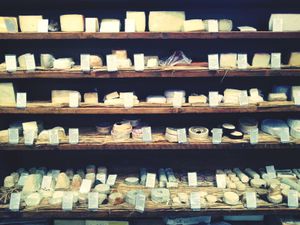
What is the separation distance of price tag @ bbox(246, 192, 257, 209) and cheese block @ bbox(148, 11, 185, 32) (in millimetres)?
1757

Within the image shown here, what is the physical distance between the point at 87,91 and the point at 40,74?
0.63m

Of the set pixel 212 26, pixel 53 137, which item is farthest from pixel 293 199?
pixel 53 137

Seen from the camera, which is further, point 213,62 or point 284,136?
point 284,136

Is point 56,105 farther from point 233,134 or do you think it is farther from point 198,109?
point 233,134

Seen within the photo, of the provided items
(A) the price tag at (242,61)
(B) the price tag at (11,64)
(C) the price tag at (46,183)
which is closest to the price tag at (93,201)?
(C) the price tag at (46,183)

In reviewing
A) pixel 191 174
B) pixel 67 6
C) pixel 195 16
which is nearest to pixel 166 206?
pixel 191 174

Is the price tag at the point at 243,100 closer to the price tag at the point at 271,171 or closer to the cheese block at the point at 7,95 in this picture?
the price tag at the point at 271,171

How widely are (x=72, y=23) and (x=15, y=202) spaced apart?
1811 millimetres

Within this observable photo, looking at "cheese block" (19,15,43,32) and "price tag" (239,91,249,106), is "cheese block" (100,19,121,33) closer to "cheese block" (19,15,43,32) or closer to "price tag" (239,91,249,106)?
"cheese block" (19,15,43,32)

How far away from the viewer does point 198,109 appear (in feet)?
9.75

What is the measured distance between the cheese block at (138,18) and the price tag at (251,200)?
192 centimetres

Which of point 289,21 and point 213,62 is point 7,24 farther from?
point 289,21

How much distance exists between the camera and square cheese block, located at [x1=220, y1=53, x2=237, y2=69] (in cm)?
298

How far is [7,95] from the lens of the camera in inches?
120
